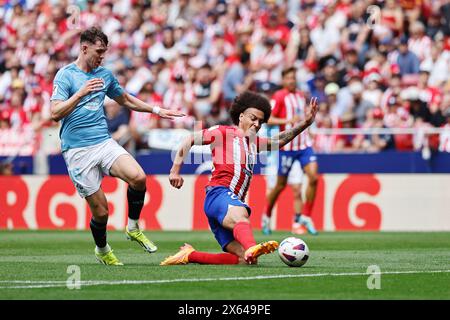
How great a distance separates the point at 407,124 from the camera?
71.8 ft

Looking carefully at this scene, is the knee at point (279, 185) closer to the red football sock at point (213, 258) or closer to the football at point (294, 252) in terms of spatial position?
the red football sock at point (213, 258)

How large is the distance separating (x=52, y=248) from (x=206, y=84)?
33.1 ft

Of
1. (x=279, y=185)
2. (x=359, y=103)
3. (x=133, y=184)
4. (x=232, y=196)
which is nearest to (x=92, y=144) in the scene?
(x=133, y=184)

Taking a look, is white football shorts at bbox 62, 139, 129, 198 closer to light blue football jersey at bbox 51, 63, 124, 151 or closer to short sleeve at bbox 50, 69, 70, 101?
light blue football jersey at bbox 51, 63, 124, 151

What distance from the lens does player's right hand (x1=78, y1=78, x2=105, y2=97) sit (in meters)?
11.3

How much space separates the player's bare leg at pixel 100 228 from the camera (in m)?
11.8

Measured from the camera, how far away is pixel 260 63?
2470cm

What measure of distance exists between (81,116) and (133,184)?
0.96 meters

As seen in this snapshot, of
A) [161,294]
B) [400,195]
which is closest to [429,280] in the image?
[161,294]

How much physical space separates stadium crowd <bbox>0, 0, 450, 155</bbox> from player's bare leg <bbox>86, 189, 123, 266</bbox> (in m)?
10.4

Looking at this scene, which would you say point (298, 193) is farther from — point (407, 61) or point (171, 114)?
point (171, 114)

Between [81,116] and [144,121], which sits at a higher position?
[144,121]

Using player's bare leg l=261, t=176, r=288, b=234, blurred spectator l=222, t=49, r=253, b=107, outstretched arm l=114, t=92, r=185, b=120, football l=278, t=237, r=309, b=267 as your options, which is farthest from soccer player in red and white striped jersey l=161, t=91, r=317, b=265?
blurred spectator l=222, t=49, r=253, b=107

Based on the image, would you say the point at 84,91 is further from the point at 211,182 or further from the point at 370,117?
the point at 370,117
